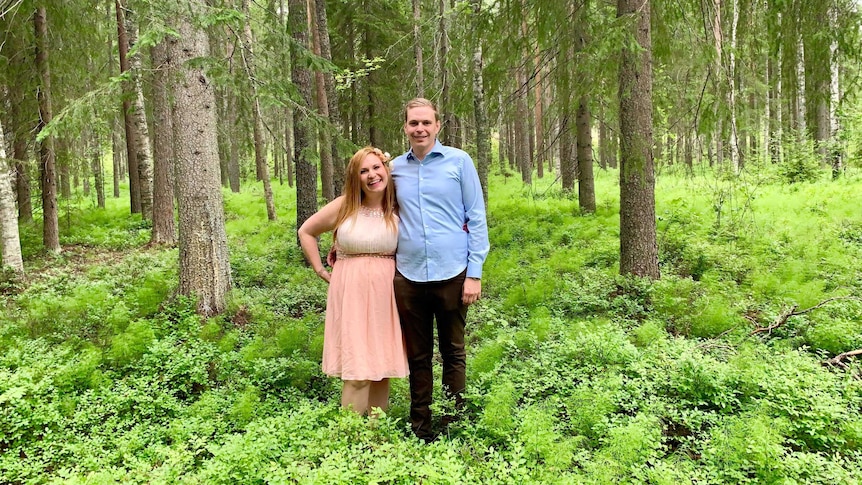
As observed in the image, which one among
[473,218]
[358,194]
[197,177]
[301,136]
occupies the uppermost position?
[301,136]

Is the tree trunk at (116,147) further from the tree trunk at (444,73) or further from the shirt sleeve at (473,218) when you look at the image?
the shirt sleeve at (473,218)

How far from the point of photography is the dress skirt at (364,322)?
3.27 metres

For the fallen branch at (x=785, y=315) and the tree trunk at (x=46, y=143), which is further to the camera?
the tree trunk at (x=46, y=143)

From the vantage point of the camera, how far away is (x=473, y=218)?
340 cm

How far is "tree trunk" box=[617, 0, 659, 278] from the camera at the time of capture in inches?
224

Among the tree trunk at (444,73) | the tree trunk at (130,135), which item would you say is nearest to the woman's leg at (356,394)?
the tree trunk at (444,73)

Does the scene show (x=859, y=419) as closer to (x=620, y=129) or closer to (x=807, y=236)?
(x=620, y=129)

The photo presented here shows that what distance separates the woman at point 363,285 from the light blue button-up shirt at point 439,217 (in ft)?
0.40

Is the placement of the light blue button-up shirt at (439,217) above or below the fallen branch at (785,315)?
above

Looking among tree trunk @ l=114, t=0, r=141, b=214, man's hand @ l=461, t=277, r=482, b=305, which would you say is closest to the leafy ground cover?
man's hand @ l=461, t=277, r=482, b=305

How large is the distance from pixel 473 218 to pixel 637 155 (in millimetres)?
3147

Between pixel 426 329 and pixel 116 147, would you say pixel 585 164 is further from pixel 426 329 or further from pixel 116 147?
pixel 116 147

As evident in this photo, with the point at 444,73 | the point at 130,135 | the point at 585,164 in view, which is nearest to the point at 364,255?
the point at 585,164

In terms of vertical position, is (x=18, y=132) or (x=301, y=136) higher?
(x=18, y=132)
